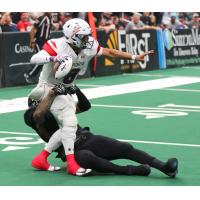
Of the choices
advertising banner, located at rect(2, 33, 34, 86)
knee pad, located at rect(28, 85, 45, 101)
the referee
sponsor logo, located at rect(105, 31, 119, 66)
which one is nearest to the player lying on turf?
knee pad, located at rect(28, 85, 45, 101)

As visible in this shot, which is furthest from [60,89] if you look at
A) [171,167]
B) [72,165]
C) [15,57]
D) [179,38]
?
[179,38]

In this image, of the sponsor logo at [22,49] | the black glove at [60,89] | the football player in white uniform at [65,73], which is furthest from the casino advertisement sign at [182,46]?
the black glove at [60,89]

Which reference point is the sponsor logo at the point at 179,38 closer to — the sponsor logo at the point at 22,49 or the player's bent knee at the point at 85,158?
the sponsor logo at the point at 22,49

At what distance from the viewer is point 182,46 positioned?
29.0m

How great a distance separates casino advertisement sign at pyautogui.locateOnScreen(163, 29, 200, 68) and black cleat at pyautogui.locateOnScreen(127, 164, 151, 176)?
1801cm

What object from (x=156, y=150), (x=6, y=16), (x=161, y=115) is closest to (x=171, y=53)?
(x=6, y=16)

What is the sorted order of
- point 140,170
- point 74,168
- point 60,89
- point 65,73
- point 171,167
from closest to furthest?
point 171,167 → point 140,170 → point 74,168 → point 65,73 → point 60,89

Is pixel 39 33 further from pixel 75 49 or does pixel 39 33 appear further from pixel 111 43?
pixel 75 49

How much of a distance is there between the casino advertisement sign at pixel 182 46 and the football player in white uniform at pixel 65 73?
17007 mm

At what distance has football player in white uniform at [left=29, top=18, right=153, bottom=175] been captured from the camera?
10492 mm

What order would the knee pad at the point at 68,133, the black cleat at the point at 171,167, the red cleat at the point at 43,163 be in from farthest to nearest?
the red cleat at the point at 43,163 < the knee pad at the point at 68,133 < the black cleat at the point at 171,167

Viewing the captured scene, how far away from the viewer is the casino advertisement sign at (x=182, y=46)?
28.2 metres

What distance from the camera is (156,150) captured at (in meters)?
12.3

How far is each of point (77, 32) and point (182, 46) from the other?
60.8 feet
